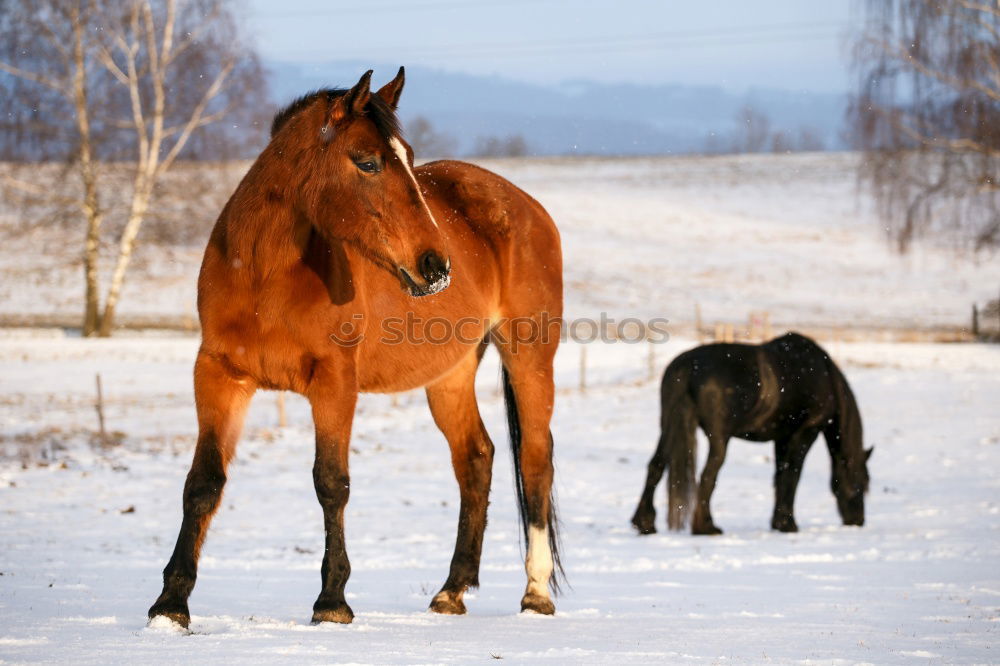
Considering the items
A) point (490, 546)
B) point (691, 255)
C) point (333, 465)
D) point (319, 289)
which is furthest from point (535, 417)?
point (691, 255)

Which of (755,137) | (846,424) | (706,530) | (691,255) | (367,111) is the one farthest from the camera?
(755,137)

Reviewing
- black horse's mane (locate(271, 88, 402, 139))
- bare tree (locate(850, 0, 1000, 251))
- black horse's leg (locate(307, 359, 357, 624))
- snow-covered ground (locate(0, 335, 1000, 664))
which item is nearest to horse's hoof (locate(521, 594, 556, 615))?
snow-covered ground (locate(0, 335, 1000, 664))

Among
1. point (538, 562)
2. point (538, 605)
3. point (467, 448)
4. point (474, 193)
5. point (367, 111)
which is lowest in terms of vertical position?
point (538, 605)

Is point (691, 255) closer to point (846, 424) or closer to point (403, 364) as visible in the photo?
point (846, 424)

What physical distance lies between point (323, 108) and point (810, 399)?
7.85 meters

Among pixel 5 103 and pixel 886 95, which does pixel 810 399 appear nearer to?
pixel 886 95

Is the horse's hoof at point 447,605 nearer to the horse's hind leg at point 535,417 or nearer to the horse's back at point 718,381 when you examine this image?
the horse's hind leg at point 535,417

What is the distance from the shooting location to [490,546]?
8.92 meters

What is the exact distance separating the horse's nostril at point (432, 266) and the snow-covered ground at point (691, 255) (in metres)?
22.9

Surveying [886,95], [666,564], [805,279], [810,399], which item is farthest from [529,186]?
Answer: [666,564]

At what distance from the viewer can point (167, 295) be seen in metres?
37.3

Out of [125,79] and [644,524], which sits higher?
[125,79]

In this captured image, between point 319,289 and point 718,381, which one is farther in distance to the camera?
point 718,381

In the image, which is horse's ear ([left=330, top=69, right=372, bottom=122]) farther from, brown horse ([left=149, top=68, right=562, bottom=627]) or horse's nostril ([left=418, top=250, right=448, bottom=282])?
horse's nostril ([left=418, top=250, right=448, bottom=282])
